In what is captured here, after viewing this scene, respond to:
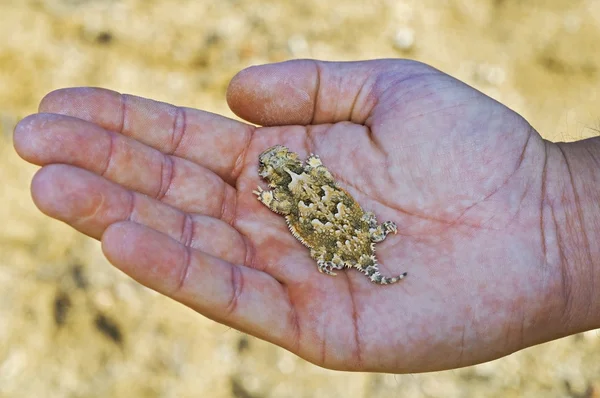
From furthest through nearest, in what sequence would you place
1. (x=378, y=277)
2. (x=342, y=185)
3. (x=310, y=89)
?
(x=310, y=89) → (x=342, y=185) → (x=378, y=277)

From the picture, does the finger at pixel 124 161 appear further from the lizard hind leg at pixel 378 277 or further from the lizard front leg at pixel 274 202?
the lizard hind leg at pixel 378 277

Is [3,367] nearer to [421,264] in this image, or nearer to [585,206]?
[421,264]

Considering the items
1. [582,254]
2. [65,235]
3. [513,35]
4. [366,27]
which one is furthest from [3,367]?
[513,35]

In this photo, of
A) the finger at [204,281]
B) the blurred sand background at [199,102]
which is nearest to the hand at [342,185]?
the finger at [204,281]

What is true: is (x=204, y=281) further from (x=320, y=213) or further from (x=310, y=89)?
(x=310, y=89)

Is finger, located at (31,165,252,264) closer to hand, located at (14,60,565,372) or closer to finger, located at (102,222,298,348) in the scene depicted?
hand, located at (14,60,565,372)

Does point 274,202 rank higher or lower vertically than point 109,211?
lower

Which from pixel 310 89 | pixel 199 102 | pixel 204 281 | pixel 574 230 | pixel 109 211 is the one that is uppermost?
pixel 310 89

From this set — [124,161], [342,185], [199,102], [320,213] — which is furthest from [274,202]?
[199,102]
